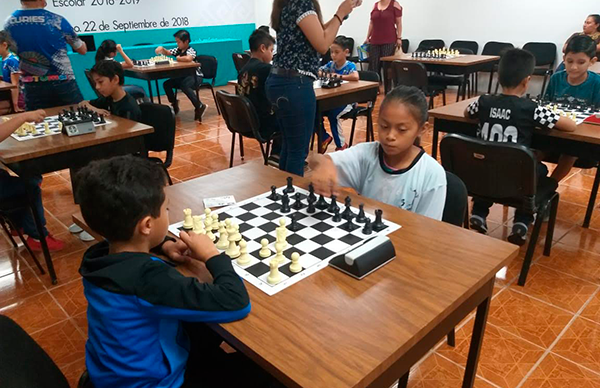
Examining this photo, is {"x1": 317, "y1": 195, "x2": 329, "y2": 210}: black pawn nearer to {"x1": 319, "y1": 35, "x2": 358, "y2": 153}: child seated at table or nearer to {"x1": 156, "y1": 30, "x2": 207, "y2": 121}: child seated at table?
{"x1": 319, "y1": 35, "x2": 358, "y2": 153}: child seated at table

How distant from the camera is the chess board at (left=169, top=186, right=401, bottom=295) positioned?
1.31 meters

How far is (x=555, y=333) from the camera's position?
2320 millimetres

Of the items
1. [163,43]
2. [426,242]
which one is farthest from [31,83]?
[163,43]

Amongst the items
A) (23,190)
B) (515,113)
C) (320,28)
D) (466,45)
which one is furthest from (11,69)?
(466,45)

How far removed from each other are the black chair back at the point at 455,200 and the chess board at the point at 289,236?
0.42 meters

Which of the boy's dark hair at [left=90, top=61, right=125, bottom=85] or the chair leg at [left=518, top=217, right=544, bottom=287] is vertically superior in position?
the boy's dark hair at [left=90, top=61, right=125, bottom=85]

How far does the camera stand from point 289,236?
152 cm

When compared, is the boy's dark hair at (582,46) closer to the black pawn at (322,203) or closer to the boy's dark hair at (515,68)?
the boy's dark hair at (515,68)

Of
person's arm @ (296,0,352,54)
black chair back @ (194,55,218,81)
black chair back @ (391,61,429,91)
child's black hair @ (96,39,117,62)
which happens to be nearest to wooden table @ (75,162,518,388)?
person's arm @ (296,0,352,54)

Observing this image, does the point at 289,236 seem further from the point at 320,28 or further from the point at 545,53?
the point at 545,53

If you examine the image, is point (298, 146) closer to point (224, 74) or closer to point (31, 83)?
point (31, 83)

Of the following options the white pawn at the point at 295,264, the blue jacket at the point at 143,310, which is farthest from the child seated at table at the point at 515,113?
the blue jacket at the point at 143,310

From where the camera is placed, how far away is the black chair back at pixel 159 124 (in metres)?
3.50

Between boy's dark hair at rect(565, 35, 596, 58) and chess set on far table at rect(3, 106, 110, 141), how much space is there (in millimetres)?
3366
